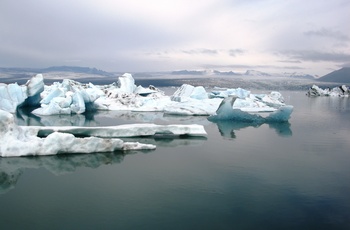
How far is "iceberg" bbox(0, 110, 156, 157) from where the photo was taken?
25.7 ft

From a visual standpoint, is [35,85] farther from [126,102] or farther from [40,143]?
[40,143]

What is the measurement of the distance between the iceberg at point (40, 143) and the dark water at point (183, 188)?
0.22 meters

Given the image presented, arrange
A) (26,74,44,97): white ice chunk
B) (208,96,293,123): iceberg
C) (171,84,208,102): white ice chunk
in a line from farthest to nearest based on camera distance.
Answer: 1. (171,84,208,102): white ice chunk
2. (26,74,44,97): white ice chunk
3. (208,96,293,123): iceberg

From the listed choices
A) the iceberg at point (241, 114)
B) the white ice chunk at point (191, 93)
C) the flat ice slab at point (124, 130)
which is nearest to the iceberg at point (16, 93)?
the white ice chunk at point (191, 93)

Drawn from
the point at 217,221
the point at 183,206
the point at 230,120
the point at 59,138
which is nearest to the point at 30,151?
the point at 59,138

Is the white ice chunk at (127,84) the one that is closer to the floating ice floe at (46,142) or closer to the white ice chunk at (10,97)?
the white ice chunk at (10,97)

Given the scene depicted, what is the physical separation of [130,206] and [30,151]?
3.83m

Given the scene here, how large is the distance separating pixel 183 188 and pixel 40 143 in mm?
4017

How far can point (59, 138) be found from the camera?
8.14 meters

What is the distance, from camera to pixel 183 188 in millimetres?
6363

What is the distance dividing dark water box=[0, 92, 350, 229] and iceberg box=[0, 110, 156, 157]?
0.71ft

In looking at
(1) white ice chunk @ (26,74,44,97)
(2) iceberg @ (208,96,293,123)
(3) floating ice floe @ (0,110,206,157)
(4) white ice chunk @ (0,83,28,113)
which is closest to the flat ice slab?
(3) floating ice floe @ (0,110,206,157)

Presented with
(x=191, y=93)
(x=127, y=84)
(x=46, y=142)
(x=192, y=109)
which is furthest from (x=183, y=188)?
(x=127, y=84)

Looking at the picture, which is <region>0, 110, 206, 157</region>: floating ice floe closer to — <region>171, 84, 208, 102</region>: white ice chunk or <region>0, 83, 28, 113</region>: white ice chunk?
<region>0, 83, 28, 113</region>: white ice chunk
